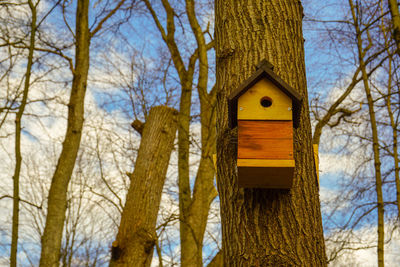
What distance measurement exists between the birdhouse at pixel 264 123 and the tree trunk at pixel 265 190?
0.10 metres

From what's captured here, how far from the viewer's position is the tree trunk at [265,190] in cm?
191

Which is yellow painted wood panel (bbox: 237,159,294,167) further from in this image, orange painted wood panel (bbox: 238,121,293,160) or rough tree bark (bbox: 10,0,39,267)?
rough tree bark (bbox: 10,0,39,267)

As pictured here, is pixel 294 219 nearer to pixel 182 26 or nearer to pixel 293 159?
pixel 293 159

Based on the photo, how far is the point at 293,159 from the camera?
197 centimetres

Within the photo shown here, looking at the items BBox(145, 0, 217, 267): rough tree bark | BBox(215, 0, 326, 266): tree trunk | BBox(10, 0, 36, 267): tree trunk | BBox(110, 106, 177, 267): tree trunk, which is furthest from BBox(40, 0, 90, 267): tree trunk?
BBox(215, 0, 326, 266): tree trunk

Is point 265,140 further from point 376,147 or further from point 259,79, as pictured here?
point 376,147

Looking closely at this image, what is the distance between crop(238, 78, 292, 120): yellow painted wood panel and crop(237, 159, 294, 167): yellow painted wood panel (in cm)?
22

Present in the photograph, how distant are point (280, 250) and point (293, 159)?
42cm

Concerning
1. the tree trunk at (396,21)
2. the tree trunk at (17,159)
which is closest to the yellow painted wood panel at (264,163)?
the tree trunk at (396,21)

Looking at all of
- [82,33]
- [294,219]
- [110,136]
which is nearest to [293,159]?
[294,219]

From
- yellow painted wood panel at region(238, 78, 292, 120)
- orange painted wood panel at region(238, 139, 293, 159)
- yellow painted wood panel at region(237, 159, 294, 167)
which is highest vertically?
yellow painted wood panel at region(238, 78, 292, 120)

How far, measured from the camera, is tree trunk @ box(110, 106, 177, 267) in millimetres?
4902

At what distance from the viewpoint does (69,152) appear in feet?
18.7

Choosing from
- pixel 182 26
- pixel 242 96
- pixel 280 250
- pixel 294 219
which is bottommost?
pixel 280 250
